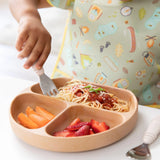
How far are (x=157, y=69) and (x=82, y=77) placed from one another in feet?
1.46

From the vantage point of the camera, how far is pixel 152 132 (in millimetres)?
1002

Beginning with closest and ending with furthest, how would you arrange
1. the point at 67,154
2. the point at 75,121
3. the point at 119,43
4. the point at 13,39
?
1. the point at 67,154
2. the point at 75,121
3. the point at 119,43
4. the point at 13,39

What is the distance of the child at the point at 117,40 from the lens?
4.96 feet

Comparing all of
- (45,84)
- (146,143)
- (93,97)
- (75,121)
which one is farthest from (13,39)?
(146,143)

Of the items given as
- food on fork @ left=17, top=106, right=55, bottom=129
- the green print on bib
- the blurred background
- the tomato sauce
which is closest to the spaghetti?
the tomato sauce

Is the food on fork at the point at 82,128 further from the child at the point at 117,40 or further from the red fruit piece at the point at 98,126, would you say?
the child at the point at 117,40

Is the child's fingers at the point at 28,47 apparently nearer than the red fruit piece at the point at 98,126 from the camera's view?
No

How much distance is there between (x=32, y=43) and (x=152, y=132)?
2.12 feet

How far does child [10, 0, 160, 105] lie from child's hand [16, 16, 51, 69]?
0.39ft

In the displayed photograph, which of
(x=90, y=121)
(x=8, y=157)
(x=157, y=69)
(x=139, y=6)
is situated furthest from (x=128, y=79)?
(x=8, y=157)

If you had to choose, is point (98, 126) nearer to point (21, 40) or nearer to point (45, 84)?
point (45, 84)

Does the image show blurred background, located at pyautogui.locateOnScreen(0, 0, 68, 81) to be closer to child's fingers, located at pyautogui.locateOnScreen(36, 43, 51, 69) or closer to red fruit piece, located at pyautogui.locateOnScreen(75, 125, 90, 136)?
child's fingers, located at pyautogui.locateOnScreen(36, 43, 51, 69)

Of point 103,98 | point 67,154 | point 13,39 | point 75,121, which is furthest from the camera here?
point 13,39

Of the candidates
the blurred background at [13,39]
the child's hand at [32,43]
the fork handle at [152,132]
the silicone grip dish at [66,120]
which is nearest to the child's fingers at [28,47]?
the child's hand at [32,43]
